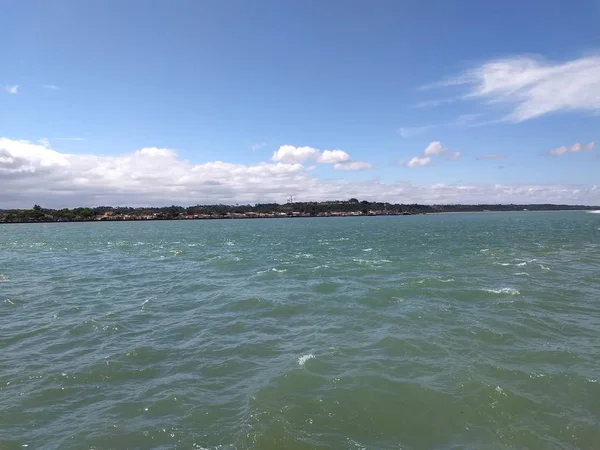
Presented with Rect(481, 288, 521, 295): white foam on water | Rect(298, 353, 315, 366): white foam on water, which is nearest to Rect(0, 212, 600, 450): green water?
Rect(298, 353, 315, 366): white foam on water

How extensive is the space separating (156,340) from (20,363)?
4919 millimetres

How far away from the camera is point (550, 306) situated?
869 inches

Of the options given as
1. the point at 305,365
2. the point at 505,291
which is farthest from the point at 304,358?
the point at 505,291

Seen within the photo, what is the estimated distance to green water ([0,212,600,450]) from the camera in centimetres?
1007

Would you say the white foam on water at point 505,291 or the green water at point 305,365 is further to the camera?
the white foam on water at point 505,291

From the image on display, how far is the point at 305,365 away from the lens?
46.6ft

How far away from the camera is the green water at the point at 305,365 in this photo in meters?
10.1

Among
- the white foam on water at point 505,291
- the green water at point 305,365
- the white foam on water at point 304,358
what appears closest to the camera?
the green water at point 305,365

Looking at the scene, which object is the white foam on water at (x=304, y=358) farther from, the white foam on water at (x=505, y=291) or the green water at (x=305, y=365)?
the white foam on water at (x=505, y=291)

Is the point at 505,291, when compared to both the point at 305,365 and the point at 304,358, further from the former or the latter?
the point at 305,365

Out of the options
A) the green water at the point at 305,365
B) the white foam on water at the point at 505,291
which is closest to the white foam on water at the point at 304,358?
the green water at the point at 305,365

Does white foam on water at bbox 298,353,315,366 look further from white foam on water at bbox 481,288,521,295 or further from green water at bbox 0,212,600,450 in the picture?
white foam on water at bbox 481,288,521,295

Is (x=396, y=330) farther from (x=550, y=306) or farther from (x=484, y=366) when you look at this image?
(x=550, y=306)

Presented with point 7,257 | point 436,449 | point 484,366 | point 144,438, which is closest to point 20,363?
point 144,438
